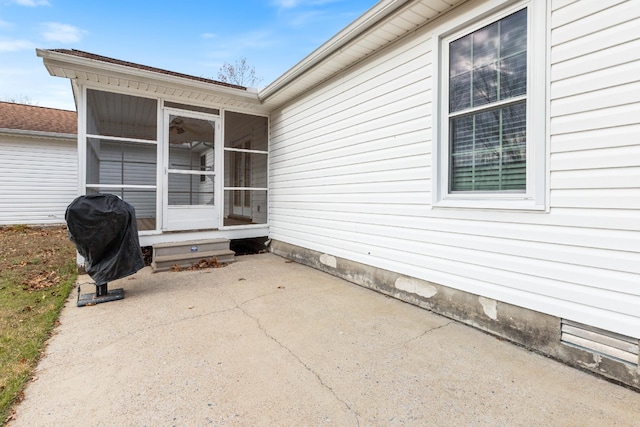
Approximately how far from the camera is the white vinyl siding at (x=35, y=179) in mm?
10438

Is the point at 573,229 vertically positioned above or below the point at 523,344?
above

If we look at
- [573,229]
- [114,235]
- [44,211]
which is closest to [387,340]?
[573,229]

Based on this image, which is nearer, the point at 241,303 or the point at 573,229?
the point at 573,229

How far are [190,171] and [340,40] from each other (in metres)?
3.61

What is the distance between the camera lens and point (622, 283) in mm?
2055

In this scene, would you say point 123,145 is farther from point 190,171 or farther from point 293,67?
point 293,67

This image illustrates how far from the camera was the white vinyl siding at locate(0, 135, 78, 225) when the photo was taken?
10438mm

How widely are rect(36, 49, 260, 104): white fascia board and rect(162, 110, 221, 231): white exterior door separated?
0.66 meters

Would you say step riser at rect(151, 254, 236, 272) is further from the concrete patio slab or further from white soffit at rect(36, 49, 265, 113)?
white soffit at rect(36, 49, 265, 113)

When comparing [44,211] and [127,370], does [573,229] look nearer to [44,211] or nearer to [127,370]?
[127,370]

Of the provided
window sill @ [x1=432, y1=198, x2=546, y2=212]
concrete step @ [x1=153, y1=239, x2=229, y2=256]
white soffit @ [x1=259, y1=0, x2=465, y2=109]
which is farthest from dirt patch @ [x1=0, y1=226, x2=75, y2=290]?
Result: window sill @ [x1=432, y1=198, x2=546, y2=212]

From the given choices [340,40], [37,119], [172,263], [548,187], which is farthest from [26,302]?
[37,119]

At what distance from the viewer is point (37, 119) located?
458 inches

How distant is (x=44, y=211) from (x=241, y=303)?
37.5ft
